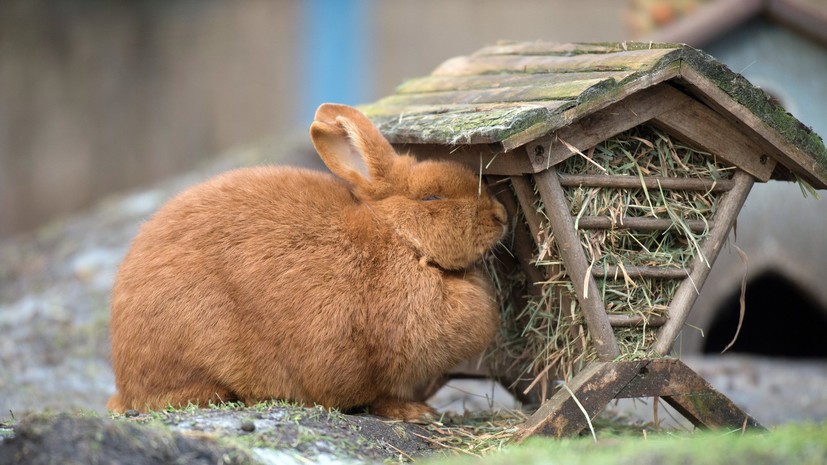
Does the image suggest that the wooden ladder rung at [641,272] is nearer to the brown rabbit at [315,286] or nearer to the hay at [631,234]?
the hay at [631,234]

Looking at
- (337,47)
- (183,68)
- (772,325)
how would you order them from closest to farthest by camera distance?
(772,325) < (337,47) < (183,68)

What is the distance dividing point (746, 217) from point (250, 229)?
6.90m

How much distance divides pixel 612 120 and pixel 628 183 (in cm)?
30

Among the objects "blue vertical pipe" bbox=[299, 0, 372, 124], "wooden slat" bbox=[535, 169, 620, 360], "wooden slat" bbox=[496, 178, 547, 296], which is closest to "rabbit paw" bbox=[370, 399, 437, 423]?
"wooden slat" bbox=[496, 178, 547, 296]

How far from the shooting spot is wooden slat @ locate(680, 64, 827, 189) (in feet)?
14.6

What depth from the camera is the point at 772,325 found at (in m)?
11.5

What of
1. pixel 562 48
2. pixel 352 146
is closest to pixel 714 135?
pixel 562 48

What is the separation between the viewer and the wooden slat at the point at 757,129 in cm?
445

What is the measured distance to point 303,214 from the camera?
15.9ft

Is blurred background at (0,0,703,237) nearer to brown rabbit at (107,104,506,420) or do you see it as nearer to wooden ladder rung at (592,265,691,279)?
brown rabbit at (107,104,506,420)

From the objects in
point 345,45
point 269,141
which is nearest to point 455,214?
point 269,141

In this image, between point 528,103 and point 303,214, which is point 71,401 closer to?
point 303,214

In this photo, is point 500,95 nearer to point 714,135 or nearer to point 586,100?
point 586,100

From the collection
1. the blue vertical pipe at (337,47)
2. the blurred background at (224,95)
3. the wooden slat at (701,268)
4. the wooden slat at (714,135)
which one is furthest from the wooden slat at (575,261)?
the blue vertical pipe at (337,47)
